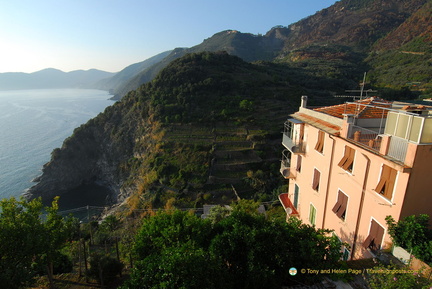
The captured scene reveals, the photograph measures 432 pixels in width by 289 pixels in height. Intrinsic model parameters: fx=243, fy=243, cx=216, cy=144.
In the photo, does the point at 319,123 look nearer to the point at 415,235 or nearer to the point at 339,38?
the point at 415,235

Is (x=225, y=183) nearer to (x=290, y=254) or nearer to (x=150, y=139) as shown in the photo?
(x=150, y=139)

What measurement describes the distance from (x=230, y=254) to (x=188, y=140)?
110ft

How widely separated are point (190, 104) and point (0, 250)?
128 ft

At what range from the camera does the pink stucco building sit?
6.03m

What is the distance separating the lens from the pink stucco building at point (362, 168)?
6.03 metres

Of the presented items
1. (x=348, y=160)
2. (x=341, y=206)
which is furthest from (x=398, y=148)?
(x=341, y=206)

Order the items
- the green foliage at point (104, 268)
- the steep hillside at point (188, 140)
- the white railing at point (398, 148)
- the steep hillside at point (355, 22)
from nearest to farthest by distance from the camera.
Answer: the white railing at point (398, 148)
the green foliage at point (104, 268)
the steep hillside at point (188, 140)
the steep hillside at point (355, 22)

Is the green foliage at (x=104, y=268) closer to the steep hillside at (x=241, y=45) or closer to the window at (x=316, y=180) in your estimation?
the window at (x=316, y=180)

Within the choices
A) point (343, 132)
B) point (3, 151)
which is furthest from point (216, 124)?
point (3, 151)

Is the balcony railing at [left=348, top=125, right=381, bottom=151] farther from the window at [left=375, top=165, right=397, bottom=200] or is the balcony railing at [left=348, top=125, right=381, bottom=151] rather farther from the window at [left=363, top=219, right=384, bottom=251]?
the window at [left=363, top=219, right=384, bottom=251]

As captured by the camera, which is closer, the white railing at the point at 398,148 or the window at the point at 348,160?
the white railing at the point at 398,148

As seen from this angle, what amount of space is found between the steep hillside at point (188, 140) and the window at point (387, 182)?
2304 cm

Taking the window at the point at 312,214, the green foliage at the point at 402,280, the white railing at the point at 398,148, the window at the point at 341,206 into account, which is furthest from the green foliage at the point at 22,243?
the white railing at the point at 398,148

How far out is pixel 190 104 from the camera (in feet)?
151
